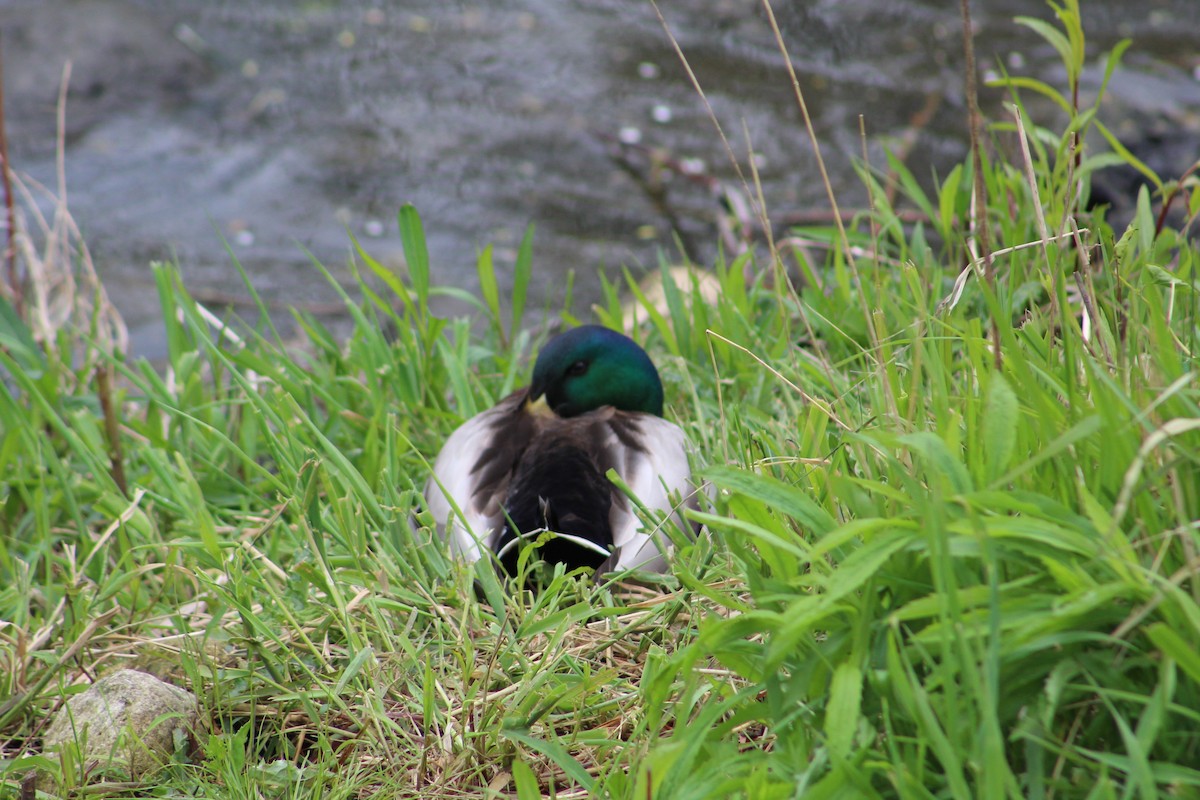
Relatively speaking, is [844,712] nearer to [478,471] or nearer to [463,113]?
[478,471]

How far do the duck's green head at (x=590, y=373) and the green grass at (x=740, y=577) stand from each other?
0.78 feet

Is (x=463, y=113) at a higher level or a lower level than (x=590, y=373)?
higher

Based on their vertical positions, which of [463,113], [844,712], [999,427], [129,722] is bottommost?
[129,722]

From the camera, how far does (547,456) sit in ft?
9.09

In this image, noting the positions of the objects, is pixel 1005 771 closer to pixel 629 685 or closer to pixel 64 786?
pixel 629 685

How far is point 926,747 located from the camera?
1.46 m

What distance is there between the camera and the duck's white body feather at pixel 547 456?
247 cm

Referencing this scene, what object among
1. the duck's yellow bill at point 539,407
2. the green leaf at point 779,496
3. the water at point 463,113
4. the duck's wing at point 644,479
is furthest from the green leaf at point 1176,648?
the water at point 463,113

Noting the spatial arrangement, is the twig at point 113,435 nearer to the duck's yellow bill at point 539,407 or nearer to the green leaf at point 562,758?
the duck's yellow bill at point 539,407

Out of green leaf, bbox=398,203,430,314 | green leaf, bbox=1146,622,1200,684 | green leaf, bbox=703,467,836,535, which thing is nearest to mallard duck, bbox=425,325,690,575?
green leaf, bbox=398,203,430,314

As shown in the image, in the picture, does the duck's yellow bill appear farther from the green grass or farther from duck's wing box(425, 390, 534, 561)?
the green grass

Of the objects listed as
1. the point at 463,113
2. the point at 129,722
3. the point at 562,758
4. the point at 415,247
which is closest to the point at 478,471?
the point at 415,247

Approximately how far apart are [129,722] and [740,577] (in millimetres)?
1069

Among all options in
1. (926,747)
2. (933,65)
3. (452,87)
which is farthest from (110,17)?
(926,747)
